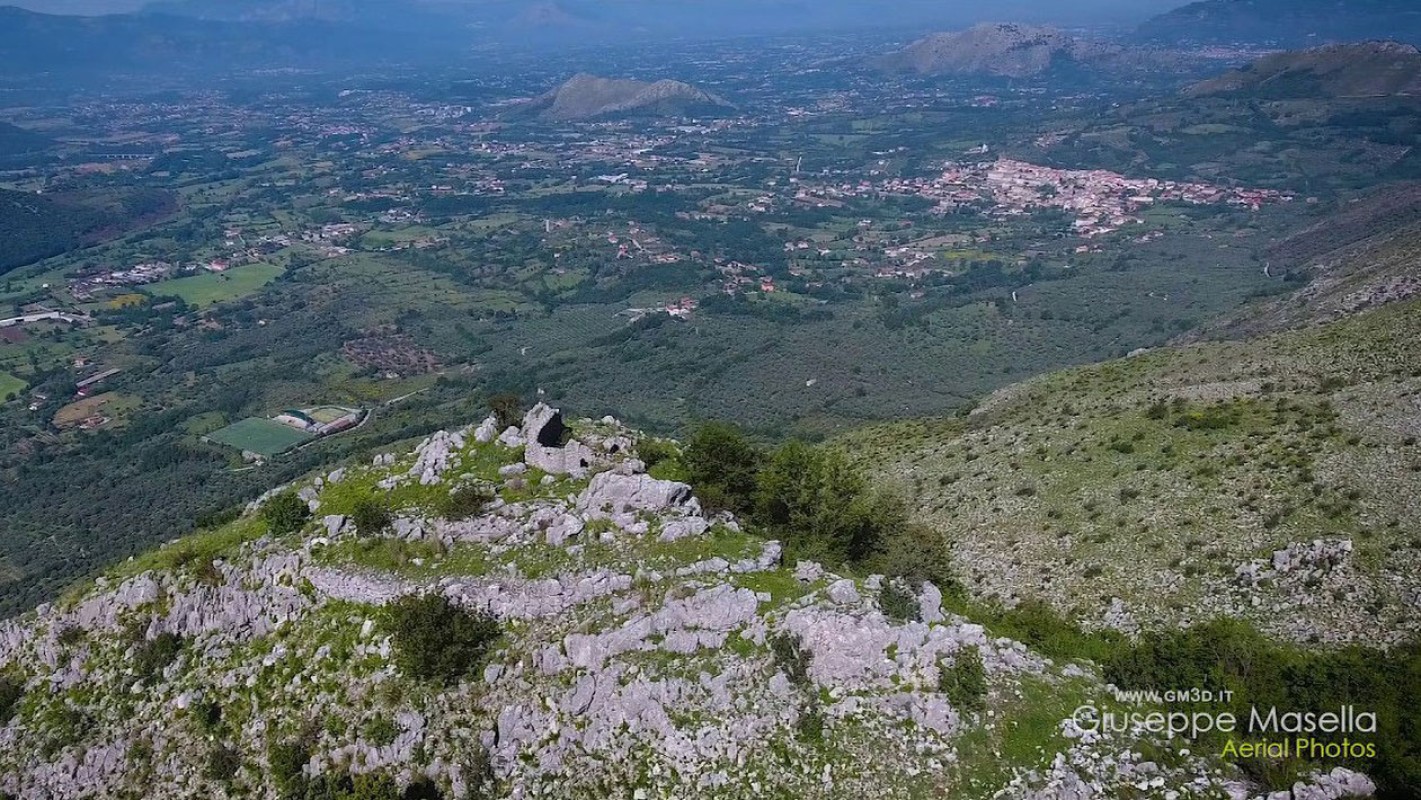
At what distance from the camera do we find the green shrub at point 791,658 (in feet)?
73.2

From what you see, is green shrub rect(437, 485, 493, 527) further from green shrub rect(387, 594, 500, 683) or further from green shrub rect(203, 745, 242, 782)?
green shrub rect(203, 745, 242, 782)

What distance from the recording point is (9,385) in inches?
4877

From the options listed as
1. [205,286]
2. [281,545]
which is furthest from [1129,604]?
[205,286]

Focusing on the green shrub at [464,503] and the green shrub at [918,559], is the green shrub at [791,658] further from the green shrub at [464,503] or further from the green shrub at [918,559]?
the green shrub at [464,503]

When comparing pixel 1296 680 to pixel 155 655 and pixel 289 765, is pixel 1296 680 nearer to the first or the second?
pixel 289 765

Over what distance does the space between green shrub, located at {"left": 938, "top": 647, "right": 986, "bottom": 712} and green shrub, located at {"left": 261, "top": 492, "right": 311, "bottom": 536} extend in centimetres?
2312

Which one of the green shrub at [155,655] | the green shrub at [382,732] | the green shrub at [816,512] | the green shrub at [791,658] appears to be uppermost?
the green shrub at [791,658]

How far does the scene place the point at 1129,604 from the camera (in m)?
28.8

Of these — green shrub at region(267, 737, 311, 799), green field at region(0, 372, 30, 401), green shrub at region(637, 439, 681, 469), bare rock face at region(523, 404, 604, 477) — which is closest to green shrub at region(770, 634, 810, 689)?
bare rock face at region(523, 404, 604, 477)

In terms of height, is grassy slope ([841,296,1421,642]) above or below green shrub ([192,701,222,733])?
above

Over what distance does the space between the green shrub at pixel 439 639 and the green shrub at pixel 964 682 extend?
12800 millimetres

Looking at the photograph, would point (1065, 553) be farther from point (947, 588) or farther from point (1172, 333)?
point (1172, 333)

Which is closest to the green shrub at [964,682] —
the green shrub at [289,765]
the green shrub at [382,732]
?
the green shrub at [382,732]

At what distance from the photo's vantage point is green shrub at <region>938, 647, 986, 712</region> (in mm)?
21047
